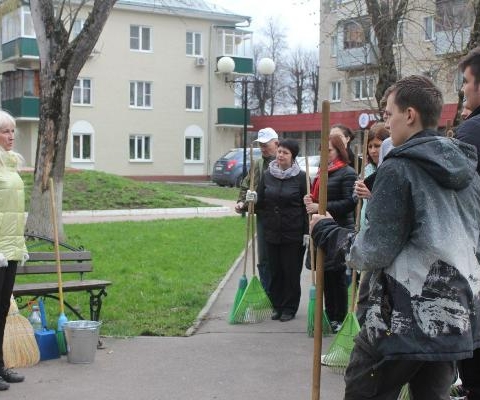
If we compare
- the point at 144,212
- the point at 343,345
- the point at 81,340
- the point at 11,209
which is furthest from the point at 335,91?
the point at 11,209

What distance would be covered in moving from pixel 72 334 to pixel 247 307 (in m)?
2.18

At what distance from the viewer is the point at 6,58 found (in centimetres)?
4106

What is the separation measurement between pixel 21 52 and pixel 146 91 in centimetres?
698

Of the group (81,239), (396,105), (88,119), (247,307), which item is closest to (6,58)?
(88,119)

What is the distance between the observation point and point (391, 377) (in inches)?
120

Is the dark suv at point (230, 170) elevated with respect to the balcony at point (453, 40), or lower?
lower

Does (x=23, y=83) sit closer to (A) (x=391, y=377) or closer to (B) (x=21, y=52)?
(B) (x=21, y=52)

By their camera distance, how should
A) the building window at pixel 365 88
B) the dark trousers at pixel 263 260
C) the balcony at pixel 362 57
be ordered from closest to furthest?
the dark trousers at pixel 263 260 → the balcony at pixel 362 57 → the building window at pixel 365 88

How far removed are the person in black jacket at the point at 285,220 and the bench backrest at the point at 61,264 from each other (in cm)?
178

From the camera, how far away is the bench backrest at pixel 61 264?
6938 mm

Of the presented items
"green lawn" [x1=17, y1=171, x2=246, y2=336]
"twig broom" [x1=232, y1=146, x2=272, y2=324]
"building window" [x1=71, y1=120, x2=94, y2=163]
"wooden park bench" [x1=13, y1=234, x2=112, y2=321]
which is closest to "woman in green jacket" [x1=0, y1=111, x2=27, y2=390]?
"wooden park bench" [x1=13, y1=234, x2=112, y2=321]

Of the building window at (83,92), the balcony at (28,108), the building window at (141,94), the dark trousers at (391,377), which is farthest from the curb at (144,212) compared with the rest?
the building window at (141,94)

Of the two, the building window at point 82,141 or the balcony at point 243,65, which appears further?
the balcony at point 243,65

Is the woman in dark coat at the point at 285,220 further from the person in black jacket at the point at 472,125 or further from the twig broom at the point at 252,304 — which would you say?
the person in black jacket at the point at 472,125
